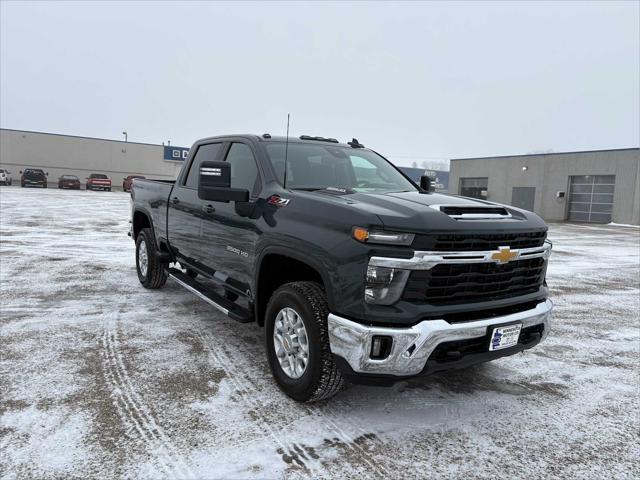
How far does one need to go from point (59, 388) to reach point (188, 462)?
145 centimetres

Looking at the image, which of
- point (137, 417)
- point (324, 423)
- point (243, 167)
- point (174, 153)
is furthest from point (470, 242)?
point (174, 153)

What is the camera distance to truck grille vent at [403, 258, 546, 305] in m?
2.91

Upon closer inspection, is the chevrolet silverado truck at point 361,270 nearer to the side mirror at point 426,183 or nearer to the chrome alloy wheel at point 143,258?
the side mirror at point 426,183

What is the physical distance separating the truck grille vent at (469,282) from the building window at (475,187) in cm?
3606

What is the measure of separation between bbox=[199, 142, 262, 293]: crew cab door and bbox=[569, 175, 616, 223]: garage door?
31.0 metres

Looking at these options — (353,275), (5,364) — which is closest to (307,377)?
(353,275)

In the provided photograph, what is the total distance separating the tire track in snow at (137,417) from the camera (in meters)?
2.66

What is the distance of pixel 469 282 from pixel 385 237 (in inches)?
26.7

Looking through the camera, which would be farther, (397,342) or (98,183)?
(98,183)

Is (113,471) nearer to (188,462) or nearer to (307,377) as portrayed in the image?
(188,462)

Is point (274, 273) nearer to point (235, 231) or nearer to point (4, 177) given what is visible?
point (235, 231)

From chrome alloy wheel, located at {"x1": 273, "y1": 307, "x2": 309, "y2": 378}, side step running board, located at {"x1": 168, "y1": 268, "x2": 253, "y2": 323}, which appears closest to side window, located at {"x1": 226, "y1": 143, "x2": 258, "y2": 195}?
side step running board, located at {"x1": 168, "y1": 268, "x2": 253, "y2": 323}

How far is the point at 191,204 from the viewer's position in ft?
16.9

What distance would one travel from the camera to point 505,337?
10.5 ft
